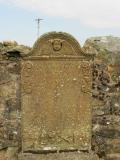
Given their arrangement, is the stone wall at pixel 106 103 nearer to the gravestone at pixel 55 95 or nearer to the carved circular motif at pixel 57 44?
the gravestone at pixel 55 95

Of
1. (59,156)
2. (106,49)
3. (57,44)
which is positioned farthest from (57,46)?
(59,156)

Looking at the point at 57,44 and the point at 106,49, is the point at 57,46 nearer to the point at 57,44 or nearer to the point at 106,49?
the point at 57,44

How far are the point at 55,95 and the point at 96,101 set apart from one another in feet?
2.53

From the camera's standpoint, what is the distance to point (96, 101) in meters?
6.62

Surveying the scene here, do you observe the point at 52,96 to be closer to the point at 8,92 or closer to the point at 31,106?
the point at 31,106

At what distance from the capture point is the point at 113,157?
21.8 ft

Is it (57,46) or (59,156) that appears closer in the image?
(57,46)

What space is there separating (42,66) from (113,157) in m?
1.81

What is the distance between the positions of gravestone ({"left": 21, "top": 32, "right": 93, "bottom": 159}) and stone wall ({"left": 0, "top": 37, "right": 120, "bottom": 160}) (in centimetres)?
35

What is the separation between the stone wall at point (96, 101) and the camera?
652cm

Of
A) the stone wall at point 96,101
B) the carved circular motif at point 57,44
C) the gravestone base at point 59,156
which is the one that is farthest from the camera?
the stone wall at point 96,101

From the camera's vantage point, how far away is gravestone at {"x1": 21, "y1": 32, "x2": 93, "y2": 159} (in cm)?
610

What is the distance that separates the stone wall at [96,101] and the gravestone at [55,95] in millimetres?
346

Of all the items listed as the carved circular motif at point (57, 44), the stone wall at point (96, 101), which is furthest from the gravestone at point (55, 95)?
the stone wall at point (96, 101)
